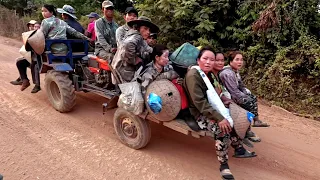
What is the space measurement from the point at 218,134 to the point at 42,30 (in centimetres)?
378

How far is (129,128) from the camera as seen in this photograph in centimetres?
420

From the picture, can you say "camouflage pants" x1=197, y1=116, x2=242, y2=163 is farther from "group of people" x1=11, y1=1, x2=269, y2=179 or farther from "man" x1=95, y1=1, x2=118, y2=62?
"man" x1=95, y1=1, x2=118, y2=62

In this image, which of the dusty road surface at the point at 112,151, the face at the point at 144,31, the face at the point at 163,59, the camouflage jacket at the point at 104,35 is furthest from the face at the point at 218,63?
the camouflage jacket at the point at 104,35

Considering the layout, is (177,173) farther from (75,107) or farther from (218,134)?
(75,107)

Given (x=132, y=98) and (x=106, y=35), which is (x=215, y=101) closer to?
(x=132, y=98)

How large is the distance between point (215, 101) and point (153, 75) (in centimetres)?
103

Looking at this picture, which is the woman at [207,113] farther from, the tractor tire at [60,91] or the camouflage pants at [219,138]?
the tractor tire at [60,91]

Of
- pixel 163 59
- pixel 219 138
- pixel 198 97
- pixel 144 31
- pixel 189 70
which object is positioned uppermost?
pixel 144 31

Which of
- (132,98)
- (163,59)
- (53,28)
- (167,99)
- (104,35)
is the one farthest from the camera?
(104,35)

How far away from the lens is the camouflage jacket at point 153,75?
3996 millimetres

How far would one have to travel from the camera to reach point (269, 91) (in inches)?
279

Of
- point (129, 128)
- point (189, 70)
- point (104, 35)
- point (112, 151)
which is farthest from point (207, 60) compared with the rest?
point (104, 35)

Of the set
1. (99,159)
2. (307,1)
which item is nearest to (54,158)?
(99,159)

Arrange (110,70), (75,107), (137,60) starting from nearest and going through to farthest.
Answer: (137,60), (110,70), (75,107)
